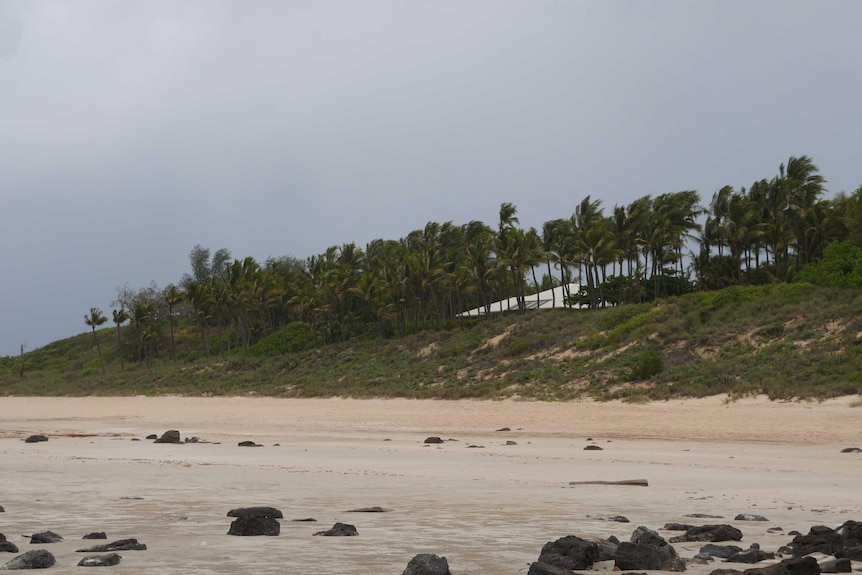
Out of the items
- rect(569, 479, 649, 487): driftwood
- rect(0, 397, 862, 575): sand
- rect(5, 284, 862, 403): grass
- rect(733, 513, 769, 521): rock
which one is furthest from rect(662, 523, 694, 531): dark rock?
rect(5, 284, 862, 403): grass

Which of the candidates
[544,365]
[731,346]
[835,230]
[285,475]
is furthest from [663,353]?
[285,475]

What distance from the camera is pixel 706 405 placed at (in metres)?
29.9

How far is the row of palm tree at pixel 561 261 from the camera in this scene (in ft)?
183

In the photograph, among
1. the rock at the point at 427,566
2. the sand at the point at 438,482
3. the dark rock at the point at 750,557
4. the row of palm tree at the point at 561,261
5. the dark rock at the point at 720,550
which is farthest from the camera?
the row of palm tree at the point at 561,261

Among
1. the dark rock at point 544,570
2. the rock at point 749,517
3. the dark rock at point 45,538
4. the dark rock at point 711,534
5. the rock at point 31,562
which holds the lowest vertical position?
the rock at point 749,517

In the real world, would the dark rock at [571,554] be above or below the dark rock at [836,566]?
above

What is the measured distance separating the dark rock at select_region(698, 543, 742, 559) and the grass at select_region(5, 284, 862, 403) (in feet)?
75.4

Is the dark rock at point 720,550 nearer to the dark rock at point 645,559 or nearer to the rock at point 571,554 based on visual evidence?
the dark rock at point 645,559

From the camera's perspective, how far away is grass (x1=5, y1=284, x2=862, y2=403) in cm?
3319

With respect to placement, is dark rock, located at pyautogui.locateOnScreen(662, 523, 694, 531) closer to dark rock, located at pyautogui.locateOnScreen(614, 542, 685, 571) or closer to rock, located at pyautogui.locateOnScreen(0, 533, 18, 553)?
dark rock, located at pyautogui.locateOnScreen(614, 542, 685, 571)

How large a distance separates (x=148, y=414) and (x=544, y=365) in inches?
752

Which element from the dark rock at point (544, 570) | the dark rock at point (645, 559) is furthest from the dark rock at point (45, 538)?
the dark rock at point (645, 559)

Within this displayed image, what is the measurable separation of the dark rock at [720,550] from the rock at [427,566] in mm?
2336

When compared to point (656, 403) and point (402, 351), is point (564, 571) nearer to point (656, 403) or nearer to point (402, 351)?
point (656, 403)
